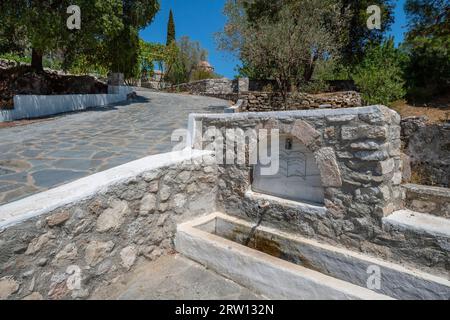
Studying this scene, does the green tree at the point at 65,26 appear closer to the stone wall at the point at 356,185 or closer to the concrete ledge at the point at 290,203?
the stone wall at the point at 356,185

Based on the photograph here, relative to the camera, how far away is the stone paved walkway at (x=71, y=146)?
3.43 metres

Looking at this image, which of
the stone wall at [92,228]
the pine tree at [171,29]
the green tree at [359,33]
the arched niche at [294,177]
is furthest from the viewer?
the pine tree at [171,29]

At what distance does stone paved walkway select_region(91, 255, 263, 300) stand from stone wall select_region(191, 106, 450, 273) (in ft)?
3.91

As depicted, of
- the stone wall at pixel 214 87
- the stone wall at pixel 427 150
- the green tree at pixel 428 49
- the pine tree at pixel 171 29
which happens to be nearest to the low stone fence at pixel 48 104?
the stone wall at pixel 214 87

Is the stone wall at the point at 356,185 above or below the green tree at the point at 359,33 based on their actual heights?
below

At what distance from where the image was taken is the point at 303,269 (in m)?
2.67

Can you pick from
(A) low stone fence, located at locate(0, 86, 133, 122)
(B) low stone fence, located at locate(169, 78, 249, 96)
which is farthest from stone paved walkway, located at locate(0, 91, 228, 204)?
(B) low stone fence, located at locate(169, 78, 249, 96)

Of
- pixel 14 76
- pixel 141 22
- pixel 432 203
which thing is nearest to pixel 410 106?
pixel 432 203

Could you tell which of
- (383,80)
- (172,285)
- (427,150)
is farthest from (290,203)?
(383,80)

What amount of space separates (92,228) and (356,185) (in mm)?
2659

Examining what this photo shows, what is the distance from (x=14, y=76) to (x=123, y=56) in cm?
424

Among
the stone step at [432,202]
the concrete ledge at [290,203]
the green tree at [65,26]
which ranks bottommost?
the stone step at [432,202]

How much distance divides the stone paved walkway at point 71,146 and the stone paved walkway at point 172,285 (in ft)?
4.48
